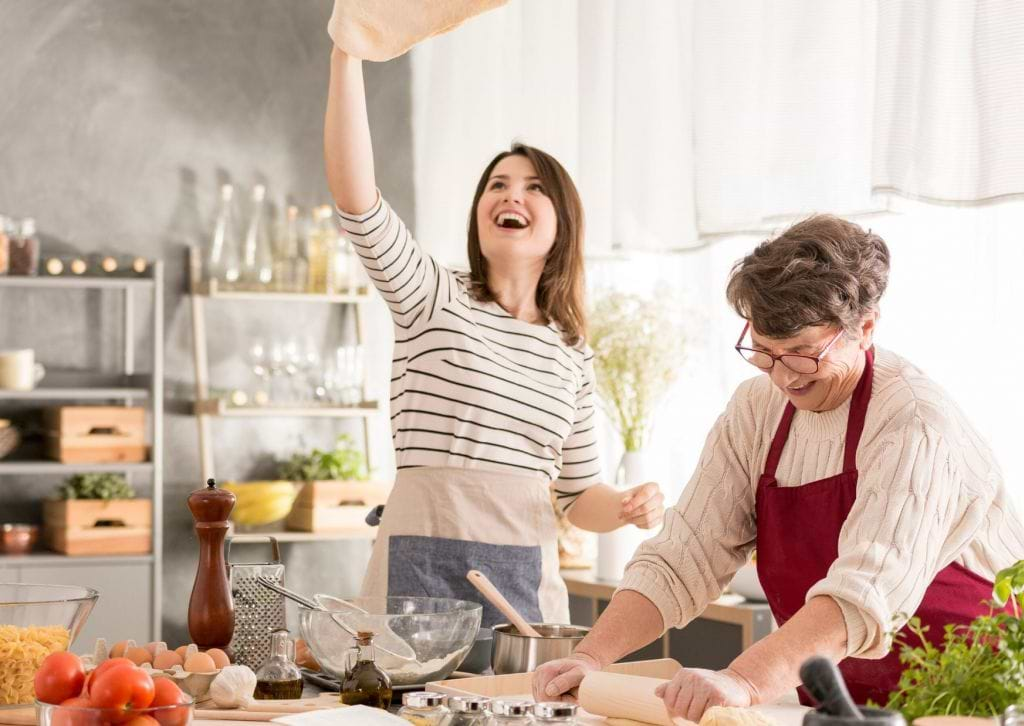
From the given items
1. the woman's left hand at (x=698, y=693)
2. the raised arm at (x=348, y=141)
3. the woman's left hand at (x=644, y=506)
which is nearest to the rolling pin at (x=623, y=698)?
the woman's left hand at (x=698, y=693)

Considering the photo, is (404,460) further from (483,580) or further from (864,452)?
(864,452)

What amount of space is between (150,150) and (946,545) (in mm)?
3531

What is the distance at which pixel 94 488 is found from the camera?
4.02 m

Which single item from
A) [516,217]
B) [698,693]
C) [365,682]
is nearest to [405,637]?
[365,682]

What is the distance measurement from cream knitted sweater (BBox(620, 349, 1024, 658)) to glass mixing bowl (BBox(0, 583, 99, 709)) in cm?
81

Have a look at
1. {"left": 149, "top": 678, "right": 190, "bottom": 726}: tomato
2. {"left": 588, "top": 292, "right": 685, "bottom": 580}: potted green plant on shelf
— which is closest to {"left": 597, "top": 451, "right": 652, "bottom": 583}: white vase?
{"left": 588, "top": 292, "right": 685, "bottom": 580}: potted green plant on shelf

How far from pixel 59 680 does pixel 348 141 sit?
3.32ft

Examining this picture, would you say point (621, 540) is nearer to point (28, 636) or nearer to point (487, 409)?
point (487, 409)

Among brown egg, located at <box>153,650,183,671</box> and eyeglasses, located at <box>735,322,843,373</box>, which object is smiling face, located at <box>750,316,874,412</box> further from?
brown egg, located at <box>153,650,183,671</box>

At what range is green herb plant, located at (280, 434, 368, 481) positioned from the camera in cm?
435

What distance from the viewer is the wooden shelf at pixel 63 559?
12.8 ft

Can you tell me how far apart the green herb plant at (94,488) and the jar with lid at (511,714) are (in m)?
2.95

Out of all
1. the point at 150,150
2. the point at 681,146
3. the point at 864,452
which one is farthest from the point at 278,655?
the point at 150,150

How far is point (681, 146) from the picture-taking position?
3246 millimetres
